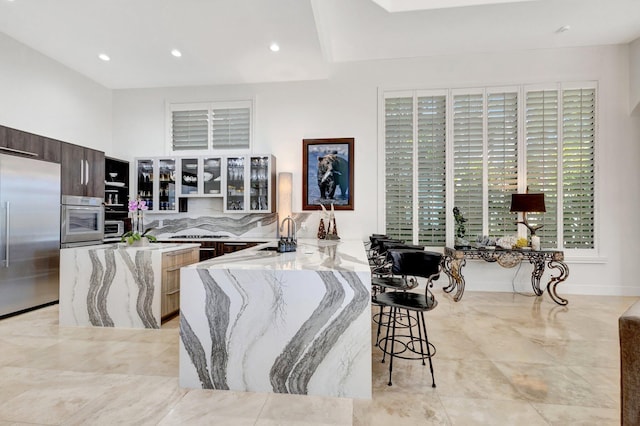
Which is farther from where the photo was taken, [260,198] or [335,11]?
[260,198]

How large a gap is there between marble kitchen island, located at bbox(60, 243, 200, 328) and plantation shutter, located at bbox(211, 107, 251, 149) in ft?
8.91

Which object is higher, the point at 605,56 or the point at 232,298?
the point at 605,56

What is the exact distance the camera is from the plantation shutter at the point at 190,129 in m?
5.61

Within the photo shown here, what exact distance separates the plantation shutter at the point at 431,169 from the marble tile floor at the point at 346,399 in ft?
6.46

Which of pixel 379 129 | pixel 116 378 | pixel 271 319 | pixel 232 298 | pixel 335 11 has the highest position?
pixel 335 11

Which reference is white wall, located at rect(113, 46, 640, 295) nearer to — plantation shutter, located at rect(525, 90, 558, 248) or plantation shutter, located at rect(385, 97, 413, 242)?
plantation shutter, located at rect(385, 97, 413, 242)

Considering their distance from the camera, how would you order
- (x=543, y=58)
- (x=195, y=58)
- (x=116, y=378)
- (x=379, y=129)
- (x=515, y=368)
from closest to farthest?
(x=116, y=378)
(x=515, y=368)
(x=195, y=58)
(x=543, y=58)
(x=379, y=129)

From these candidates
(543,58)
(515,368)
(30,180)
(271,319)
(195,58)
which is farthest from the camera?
(543,58)

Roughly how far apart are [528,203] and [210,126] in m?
5.28

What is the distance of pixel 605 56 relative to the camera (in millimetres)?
4820

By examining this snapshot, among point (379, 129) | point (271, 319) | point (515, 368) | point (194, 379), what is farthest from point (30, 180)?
point (515, 368)

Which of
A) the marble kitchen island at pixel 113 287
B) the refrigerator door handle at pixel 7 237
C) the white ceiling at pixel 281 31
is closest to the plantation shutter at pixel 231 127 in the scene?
the white ceiling at pixel 281 31

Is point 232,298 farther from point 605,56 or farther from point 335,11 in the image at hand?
point 605,56

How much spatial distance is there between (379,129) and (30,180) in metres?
4.91
